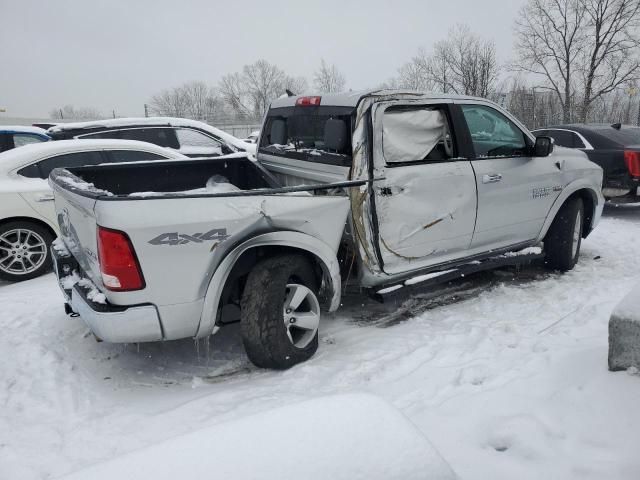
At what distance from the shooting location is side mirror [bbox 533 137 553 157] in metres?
4.82

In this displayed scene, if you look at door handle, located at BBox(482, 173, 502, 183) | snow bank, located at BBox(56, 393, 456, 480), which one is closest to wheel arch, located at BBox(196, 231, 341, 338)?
snow bank, located at BBox(56, 393, 456, 480)

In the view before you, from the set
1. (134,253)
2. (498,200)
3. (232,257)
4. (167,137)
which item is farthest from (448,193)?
(167,137)

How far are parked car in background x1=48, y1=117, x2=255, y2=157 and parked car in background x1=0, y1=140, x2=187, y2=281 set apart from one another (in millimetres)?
3635

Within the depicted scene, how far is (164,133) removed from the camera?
979cm

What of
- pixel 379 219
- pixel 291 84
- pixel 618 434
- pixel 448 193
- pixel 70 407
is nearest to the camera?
pixel 618 434

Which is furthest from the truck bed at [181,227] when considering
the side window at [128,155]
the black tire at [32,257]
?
the side window at [128,155]

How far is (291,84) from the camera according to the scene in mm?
67375

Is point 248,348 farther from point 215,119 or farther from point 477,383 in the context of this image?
point 215,119

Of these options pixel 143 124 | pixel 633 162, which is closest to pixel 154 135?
pixel 143 124

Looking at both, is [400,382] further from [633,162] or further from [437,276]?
[633,162]

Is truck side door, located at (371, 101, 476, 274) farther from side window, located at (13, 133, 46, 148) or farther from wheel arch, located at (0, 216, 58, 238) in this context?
side window, located at (13, 133, 46, 148)

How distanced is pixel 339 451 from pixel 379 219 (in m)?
2.57

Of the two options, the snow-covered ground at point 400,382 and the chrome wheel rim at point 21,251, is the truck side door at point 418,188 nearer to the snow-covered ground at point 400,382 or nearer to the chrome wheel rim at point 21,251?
the snow-covered ground at point 400,382

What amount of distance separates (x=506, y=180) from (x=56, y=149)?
5221mm
